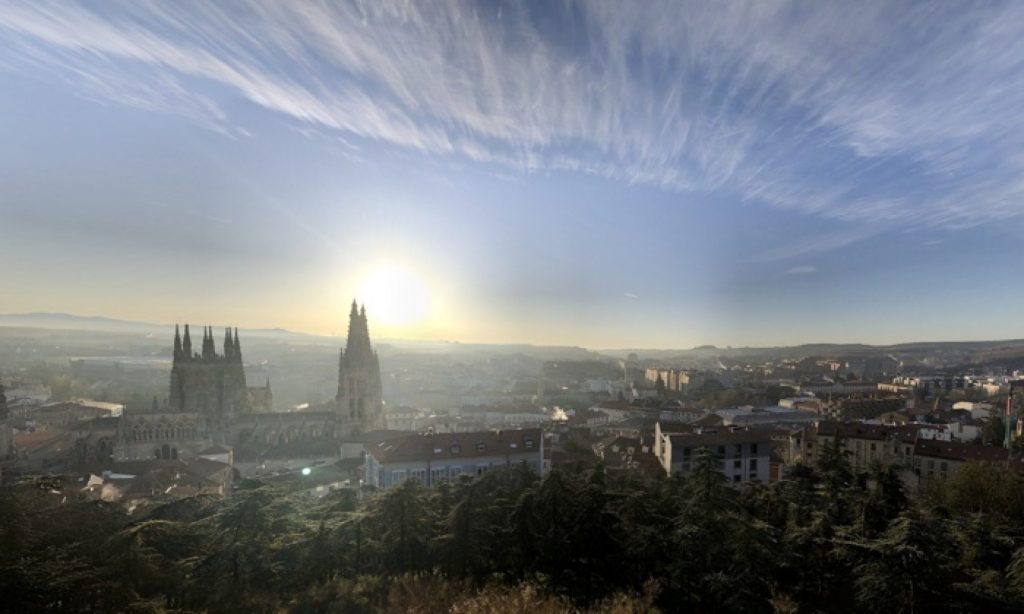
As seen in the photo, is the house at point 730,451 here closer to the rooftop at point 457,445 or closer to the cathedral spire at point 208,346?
the rooftop at point 457,445

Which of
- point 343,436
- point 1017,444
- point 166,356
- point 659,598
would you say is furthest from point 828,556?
point 166,356

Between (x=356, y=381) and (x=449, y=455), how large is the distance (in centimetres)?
2261

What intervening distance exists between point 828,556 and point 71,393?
136 metres

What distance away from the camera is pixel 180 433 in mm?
50344

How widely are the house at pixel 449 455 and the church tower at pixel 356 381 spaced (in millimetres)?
16146

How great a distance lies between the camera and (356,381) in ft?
186

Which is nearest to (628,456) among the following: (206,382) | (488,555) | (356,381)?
(356,381)

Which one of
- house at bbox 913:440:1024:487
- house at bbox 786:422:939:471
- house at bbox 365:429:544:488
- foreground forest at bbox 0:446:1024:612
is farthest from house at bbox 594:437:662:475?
house at bbox 913:440:1024:487

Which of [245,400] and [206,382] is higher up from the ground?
[206,382]

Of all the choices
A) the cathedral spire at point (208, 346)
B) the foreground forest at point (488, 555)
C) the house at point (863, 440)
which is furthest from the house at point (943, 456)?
the cathedral spire at point (208, 346)

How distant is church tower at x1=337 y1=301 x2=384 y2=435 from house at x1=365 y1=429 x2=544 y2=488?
636 inches

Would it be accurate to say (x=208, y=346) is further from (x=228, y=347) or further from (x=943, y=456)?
(x=943, y=456)

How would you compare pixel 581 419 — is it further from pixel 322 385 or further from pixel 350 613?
pixel 322 385

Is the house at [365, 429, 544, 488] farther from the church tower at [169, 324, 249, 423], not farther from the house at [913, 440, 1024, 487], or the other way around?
the house at [913, 440, 1024, 487]
